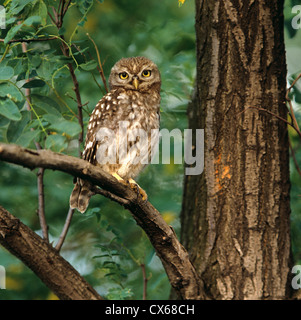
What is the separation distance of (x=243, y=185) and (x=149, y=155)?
22.0 inches

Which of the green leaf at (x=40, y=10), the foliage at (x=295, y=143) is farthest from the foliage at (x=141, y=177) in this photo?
the green leaf at (x=40, y=10)

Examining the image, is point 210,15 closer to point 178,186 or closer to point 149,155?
point 149,155

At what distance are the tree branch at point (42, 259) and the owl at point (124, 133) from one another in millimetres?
371

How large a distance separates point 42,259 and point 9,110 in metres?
0.71

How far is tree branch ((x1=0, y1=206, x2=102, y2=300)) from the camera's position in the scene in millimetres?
2023

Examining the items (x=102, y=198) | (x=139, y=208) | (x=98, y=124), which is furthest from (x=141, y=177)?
(x=139, y=208)

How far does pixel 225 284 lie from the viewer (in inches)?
93.8

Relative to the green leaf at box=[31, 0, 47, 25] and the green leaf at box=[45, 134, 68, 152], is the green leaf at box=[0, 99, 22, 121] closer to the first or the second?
the green leaf at box=[45, 134, 68, 152]

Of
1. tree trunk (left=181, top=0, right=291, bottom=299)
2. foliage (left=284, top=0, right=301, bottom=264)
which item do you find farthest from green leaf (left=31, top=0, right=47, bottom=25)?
foliage (left=284, top=0, right=301, bottom=264)

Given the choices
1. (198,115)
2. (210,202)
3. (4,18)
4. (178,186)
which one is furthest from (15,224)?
(178,186)

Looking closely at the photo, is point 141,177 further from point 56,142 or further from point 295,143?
point 56,142

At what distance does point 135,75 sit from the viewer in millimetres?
2770

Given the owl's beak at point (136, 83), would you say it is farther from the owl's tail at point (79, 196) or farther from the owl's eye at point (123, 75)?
the owl's tail at point (79, 196)

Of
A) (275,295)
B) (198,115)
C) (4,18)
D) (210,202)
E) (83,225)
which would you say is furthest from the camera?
(83,225)
